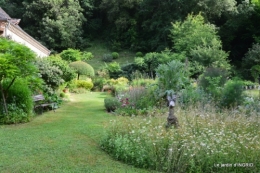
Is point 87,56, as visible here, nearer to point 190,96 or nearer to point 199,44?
point 199,44

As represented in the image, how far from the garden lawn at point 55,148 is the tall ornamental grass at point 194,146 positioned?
0.30 metres

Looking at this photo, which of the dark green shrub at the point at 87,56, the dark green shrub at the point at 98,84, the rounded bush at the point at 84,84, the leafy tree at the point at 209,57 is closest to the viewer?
the rounded bush at the point at 84,84

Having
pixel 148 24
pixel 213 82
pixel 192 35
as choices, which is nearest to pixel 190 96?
pixel 213 82

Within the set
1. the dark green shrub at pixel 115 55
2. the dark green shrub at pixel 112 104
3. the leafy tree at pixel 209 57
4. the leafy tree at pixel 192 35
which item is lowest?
the dark green shrub at pixel 112 104

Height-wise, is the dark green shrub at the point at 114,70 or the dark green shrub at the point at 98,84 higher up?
the dark green shrub at the point at 114,70

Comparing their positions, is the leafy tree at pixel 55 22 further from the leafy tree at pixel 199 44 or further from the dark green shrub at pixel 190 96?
the dark green shrub at pixel 190 96

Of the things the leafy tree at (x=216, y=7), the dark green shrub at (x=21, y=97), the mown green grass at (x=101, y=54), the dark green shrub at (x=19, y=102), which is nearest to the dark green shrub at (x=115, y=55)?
the mown green grass at (x=101, y=54)

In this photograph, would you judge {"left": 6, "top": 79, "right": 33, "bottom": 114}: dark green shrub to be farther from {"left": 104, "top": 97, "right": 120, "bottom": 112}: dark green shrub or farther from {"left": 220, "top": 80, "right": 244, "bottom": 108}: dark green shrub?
{"left": 220, "top": 80, "right": 244, "bottom": 108}: dark green shrub

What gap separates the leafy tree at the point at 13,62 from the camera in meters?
7.29

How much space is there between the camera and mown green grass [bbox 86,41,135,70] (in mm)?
30672

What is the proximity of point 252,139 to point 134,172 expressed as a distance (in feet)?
6.92

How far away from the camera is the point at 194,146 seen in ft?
13.9

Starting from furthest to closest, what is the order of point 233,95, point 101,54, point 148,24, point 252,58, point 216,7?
point 148,24, point 101,54, point 216,7, point 252,58, point 233,95

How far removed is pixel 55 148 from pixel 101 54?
28.4m
